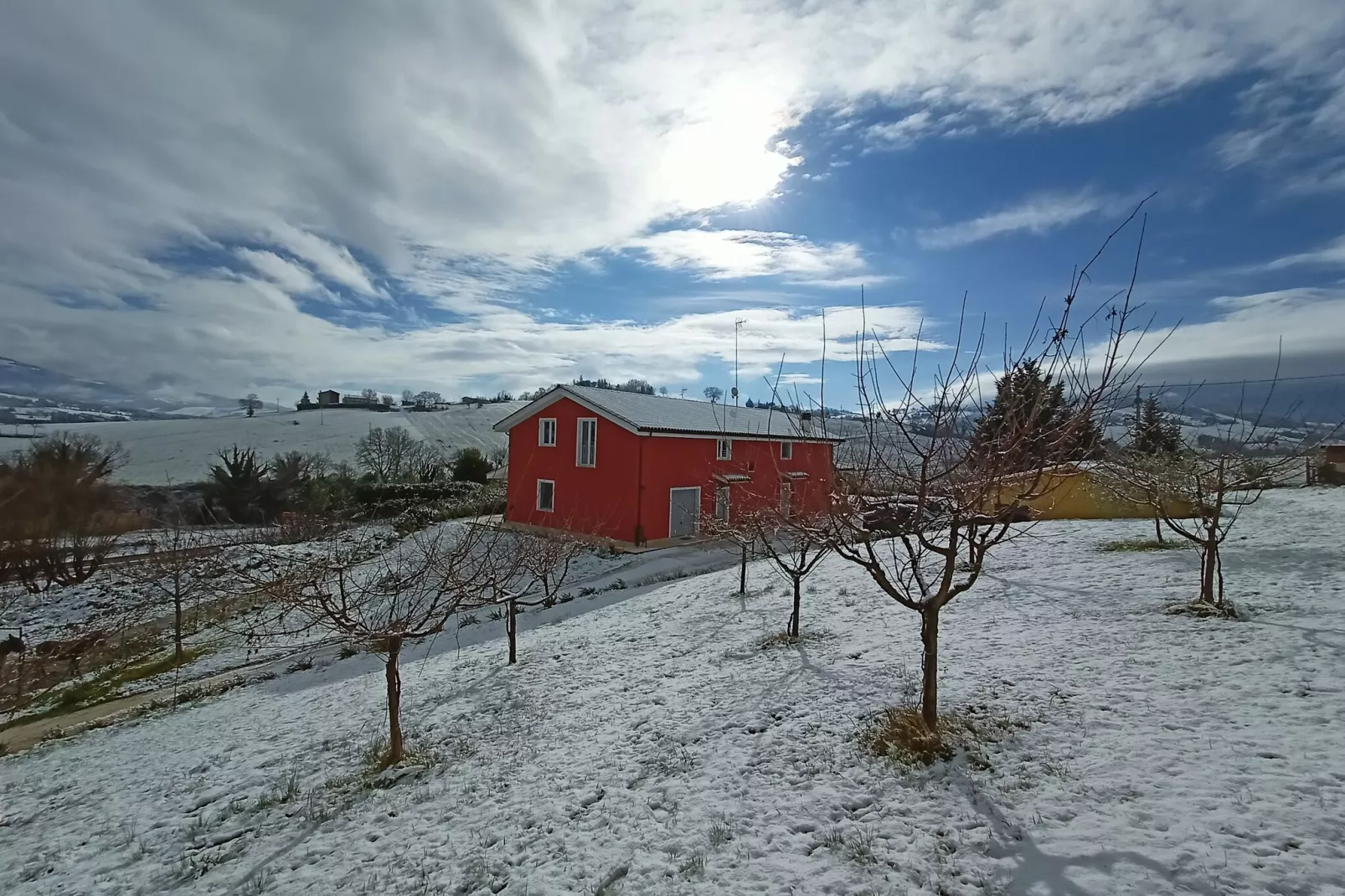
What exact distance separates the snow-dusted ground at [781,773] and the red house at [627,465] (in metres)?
10.4

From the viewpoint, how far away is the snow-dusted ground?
3652mm

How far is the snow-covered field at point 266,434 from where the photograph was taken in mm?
37562

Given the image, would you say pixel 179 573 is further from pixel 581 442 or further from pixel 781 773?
pixel 781 773

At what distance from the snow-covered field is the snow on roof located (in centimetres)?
2383

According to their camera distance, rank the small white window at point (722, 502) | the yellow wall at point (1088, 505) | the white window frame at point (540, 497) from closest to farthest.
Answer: the yellow wall at point (1088, 505) < the small white window at point (722, 502) < the white window frame at point (540, 497)

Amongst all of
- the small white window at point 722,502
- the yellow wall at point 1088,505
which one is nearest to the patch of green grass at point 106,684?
the small white window at point 722,502

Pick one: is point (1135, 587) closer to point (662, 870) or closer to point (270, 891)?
point (662, 870)

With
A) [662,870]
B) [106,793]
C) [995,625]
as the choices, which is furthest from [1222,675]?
[106,793]

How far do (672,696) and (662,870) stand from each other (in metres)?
3.04

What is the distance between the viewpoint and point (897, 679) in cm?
648

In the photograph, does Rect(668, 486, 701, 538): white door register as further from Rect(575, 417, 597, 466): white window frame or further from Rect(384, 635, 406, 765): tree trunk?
Rect(384, 635, 406, 765): tree trunk

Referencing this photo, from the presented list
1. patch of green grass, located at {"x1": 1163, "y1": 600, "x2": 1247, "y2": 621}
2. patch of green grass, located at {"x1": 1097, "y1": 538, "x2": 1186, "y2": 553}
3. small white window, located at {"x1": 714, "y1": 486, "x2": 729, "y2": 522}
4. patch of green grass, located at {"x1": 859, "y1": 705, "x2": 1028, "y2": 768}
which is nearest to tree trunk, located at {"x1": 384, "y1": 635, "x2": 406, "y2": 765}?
patch of green grass, located at {"x1": 859, "y1": 705, "x2": 1028, "y2": 768}

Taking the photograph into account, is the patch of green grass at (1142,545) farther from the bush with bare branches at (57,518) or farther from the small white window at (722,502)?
the bush with bare branches at (57,518)

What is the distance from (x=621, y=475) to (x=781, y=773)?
1519 cm
